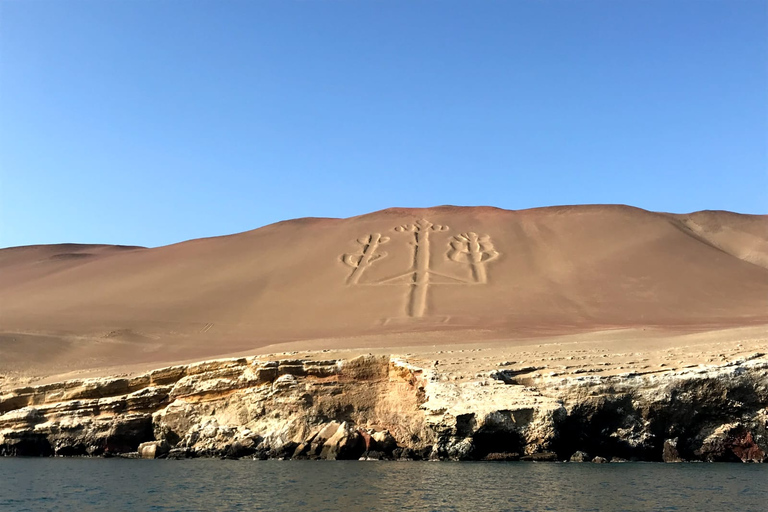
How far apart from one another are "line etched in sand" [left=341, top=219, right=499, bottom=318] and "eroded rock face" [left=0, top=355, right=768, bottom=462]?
22.3 m

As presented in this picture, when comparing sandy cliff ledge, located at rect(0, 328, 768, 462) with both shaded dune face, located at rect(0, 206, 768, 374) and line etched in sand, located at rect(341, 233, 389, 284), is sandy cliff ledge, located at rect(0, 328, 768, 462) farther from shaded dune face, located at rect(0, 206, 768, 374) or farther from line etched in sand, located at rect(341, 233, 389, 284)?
line etched in sand, located at rect(341, 233, 389, 284)

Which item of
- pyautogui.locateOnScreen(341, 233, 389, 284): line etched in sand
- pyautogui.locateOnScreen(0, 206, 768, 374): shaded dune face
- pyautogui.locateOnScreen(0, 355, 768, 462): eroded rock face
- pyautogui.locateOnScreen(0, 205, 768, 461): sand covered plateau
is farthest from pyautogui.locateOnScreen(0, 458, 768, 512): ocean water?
pyautogui.locateOnScreen(341, 233, 389, 284): line etched in sand

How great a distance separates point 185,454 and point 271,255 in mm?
41180

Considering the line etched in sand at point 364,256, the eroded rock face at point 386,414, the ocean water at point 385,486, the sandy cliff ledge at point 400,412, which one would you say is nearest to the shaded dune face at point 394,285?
the line etched in sand at point 364,256

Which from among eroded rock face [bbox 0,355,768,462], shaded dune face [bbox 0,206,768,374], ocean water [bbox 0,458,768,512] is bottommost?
A: ocean water [bbox 0,458,768,512]

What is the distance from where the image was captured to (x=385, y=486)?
17.9m

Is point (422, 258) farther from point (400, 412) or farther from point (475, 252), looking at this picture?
point (400, 412)

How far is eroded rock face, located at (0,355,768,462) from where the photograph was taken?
22656mm

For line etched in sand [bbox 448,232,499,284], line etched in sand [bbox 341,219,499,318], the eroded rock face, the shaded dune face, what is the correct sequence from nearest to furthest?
the eroded rock face → the shaded dune face → line etched in sand [bbox 341,219,499,318] → line etched in sand [bbox 448,232,499,284]

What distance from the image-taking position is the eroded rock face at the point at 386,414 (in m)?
22.7

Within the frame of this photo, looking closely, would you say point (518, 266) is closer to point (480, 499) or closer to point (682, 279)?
point (682, 279)

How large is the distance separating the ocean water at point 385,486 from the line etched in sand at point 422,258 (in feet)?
89.1

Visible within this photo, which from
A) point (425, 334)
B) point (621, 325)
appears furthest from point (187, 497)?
point (621, 325)

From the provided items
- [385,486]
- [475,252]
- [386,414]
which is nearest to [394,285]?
[475,252]
